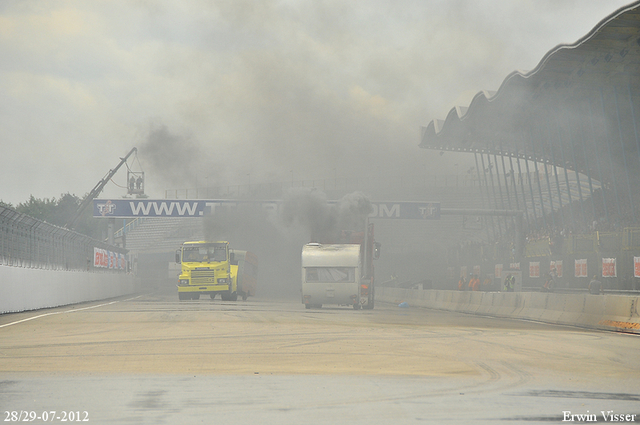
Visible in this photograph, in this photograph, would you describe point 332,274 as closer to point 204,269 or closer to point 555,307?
point 555,307

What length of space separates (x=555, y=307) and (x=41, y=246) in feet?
55.6

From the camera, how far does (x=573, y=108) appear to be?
154ft

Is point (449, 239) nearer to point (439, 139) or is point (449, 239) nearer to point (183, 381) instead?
point (439, 139)

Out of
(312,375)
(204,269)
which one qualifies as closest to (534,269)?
(204,269)

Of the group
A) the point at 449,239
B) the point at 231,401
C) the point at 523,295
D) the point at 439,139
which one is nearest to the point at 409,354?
the point at 231,401

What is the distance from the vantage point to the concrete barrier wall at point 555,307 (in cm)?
1816

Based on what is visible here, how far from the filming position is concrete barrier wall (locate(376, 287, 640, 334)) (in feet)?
59.6

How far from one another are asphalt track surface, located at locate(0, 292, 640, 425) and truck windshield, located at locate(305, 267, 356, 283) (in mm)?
13030

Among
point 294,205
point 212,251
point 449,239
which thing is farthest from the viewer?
point 449,239

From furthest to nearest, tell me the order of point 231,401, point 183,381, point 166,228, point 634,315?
point 166,228 → point 634,315 → point 183,381 → point 231,401

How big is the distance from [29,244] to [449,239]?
5675 cm

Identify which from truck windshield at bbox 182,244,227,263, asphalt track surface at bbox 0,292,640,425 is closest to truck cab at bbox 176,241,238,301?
truck windshield at bbox 182,244,227,263

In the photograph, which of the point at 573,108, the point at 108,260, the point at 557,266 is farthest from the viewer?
the point at 573,108

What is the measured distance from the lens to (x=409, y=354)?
11844mm
